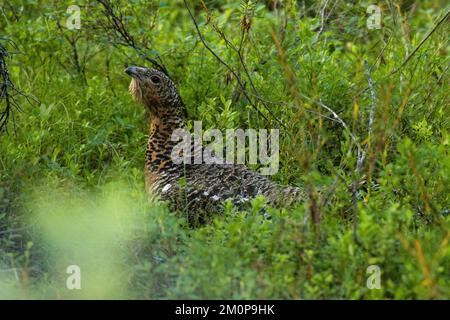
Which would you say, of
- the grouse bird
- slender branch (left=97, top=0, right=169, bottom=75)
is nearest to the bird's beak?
the grouse bird

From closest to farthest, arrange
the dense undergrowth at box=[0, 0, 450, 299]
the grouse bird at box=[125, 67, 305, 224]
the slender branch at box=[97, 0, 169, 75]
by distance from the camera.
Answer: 1. the dense undergrowth at box=[0, 0, 450, 299]
2. the grouse bird at box=[125, 67, 305, 224]
3. the slender branch at box=[97, 0, 169, 75]

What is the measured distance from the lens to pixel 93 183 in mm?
5715

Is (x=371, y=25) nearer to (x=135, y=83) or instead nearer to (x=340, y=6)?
(x=340, y=6)

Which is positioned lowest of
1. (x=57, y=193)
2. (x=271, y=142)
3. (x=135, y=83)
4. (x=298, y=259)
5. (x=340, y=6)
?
(x=298, y=259)

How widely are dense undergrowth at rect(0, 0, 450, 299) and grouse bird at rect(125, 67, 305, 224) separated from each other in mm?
182

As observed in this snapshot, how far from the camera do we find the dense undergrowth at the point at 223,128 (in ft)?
13.7

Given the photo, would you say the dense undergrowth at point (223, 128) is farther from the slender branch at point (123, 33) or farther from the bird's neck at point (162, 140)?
the bird's neck at point (162, 140)

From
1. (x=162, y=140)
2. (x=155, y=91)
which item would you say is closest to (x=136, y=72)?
(x=155, y=91)

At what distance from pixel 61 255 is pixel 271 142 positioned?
2145 millimetres

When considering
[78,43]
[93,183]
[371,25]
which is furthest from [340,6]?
[93,183]

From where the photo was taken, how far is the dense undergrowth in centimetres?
417

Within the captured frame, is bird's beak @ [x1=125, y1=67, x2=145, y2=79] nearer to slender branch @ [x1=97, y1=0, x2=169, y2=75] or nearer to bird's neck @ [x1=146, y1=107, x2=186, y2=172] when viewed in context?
bird's neck @ [x1=146, y1=107, x2=186, y2=172]

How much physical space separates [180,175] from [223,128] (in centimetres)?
55

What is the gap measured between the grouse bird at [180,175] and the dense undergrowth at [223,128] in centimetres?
18
